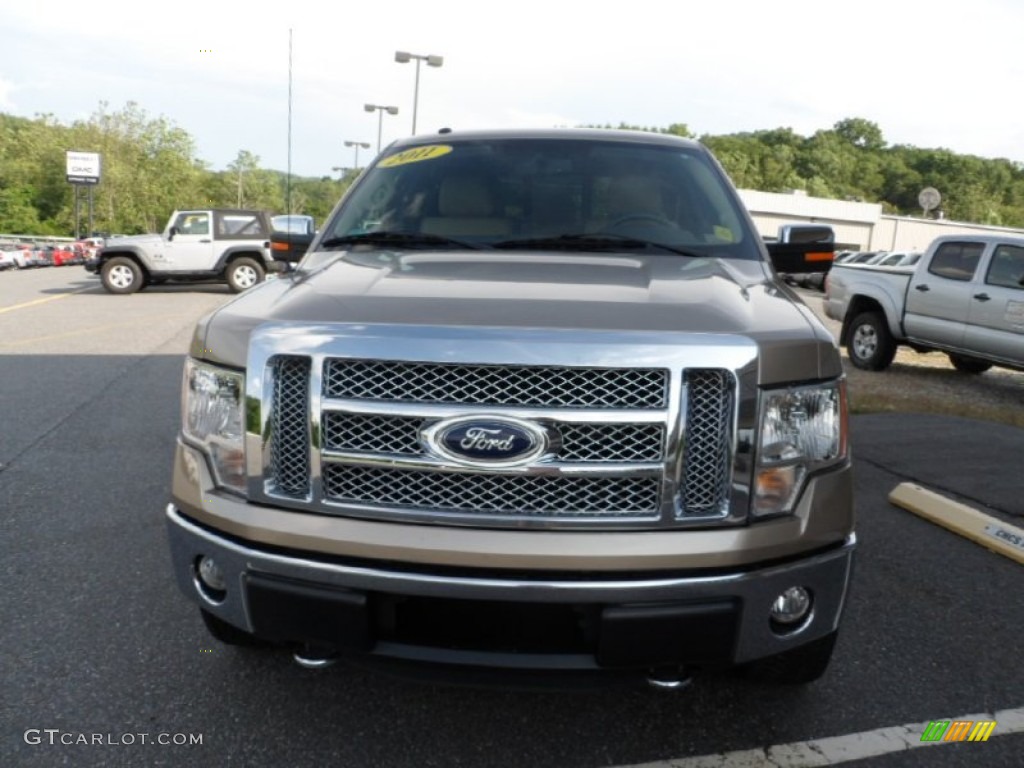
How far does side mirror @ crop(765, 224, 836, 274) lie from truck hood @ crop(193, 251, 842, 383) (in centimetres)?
88

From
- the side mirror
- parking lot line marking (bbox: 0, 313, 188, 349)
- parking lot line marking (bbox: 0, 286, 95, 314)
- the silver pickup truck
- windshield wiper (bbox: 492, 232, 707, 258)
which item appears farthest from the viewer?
parking lot line marking (bbox: 0, 286, 95, 314)

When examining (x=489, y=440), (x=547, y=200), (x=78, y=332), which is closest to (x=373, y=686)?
(x=489, y=440)

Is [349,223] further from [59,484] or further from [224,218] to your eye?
[224,218]

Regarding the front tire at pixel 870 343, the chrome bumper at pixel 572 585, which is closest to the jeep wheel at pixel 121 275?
the front tire at pixel 870 343

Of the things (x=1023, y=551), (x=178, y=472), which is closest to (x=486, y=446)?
(x=178, y=472)

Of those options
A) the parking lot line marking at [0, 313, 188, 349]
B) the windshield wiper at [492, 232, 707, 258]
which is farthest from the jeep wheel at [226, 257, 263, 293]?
the windshield wiper at [492, 232, 707, 258]

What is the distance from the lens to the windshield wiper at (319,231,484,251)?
10.1ft

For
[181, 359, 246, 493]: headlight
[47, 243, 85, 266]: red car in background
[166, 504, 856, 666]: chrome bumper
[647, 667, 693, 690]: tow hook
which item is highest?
[181, 359, 246, 493]: headlight

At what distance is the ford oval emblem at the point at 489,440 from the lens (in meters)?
1.99

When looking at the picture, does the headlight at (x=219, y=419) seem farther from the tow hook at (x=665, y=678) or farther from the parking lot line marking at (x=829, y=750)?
the parking lot line marking at (x=829, y=750)

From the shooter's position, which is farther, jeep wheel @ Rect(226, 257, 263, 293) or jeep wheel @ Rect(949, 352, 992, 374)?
jeep wheel @ Rect(226, 257, 263, 293)

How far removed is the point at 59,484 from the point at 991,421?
24.2 feet

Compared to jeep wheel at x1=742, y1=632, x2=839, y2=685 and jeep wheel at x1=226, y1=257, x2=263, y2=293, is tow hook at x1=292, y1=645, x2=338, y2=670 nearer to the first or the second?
jeep wheel at x1=742, y1=632, x2=839, y2=685

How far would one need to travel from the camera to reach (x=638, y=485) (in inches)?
80.3
